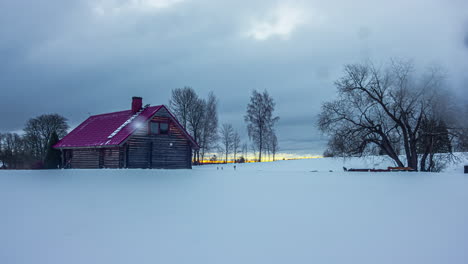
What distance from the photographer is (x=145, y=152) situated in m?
28.5

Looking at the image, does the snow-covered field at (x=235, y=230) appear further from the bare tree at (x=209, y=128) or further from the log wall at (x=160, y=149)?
the bare tree at (x=209, y=128)

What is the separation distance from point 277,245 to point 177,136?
85.2ft

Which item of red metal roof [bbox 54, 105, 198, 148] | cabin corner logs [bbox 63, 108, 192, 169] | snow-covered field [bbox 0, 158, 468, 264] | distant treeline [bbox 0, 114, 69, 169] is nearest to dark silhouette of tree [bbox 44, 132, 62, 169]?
red metal roof [bbox 54, 105, 198, 148]

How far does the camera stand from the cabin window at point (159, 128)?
1138 inches

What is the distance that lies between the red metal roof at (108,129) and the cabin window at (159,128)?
881mm

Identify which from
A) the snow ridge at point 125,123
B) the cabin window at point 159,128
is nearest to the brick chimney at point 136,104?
the snow ridge at point 125,123

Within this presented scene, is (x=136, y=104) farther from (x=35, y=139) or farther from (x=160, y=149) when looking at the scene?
(x=35, y=139)

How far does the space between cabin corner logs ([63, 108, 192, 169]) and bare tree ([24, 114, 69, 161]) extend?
20419 millimetres

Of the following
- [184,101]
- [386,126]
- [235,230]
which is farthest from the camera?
[184,101]

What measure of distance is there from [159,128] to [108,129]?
15.1 feet

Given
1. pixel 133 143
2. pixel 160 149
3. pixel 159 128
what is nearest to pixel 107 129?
pixel 133 143

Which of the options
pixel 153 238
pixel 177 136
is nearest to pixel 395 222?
pixel 153 238

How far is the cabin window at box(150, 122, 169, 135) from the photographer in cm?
2891

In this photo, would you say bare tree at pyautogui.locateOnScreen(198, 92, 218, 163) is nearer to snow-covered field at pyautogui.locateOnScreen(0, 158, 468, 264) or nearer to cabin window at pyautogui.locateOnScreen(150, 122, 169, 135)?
cabin window at pyautogui.locateOnScreen(150, 122, 169, 135)
